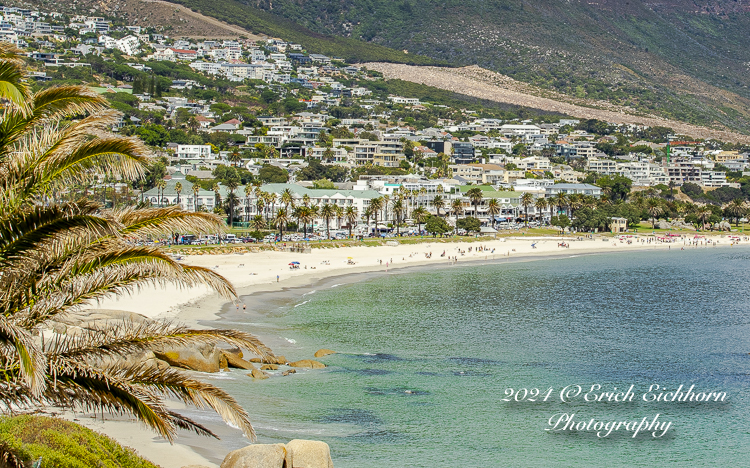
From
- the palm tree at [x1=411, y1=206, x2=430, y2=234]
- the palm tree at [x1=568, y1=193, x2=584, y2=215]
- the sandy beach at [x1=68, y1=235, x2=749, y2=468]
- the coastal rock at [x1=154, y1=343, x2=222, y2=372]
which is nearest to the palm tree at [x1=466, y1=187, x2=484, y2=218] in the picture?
the sandy beach at [x1=68, y1=235, x2=749, y2=468]

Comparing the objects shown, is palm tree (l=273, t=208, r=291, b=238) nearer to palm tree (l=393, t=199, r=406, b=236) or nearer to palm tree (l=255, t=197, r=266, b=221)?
palm tree (l=255, t=197, r=266, b=221)

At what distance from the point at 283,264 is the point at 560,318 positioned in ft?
90.7

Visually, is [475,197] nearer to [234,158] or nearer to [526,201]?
[526,201]

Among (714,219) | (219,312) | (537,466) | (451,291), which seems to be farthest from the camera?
(714,219)

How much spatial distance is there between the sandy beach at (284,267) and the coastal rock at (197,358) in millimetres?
2062

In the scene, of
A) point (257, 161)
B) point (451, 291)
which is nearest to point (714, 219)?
point (257, 161)

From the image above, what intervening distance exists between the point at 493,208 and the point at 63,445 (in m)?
101

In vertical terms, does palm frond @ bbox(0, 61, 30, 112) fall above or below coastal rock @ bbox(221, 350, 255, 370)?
above

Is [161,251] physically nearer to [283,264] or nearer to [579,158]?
[283,264]

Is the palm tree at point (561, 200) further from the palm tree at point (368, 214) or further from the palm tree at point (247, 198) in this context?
the palm tree at point (247, 198)

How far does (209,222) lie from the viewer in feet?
27.8

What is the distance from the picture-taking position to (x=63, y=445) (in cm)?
1302

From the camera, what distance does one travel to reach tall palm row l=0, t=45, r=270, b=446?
805 centimetres

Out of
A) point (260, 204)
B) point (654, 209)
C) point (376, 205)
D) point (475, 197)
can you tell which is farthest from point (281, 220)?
point (654, 209)
